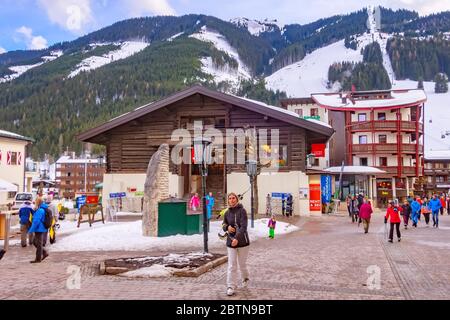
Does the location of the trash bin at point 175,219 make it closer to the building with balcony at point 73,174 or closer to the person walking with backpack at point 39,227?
the person walking with backpack at point 39,227

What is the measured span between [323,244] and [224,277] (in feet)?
21.3

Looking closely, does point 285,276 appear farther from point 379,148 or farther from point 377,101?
point 377,101

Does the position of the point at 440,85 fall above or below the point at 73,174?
above

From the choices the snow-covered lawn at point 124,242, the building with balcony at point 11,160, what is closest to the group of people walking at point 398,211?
the snow-covered lawn at point 124,242

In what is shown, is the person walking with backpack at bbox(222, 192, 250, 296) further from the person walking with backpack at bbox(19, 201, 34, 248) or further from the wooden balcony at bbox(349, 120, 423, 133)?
the wooden balcony at bbox(349, 120, 423, 133)

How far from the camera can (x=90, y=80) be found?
158750mm

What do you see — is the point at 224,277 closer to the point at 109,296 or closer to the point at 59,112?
the point at 109,296

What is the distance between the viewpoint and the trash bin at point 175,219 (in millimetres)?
14805

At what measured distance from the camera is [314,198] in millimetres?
27000

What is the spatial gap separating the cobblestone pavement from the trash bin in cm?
196

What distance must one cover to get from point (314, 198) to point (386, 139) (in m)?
31.3

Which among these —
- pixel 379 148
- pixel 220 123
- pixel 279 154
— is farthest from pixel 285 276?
pixel 379 148

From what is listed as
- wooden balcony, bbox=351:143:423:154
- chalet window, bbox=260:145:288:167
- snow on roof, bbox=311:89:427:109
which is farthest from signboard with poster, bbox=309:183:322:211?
snow on roof, bbox=311:89:427:109

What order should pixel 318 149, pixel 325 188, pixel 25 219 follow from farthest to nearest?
1. pixel 318 149
2. pixel 325 188
3. pixel 25 219
